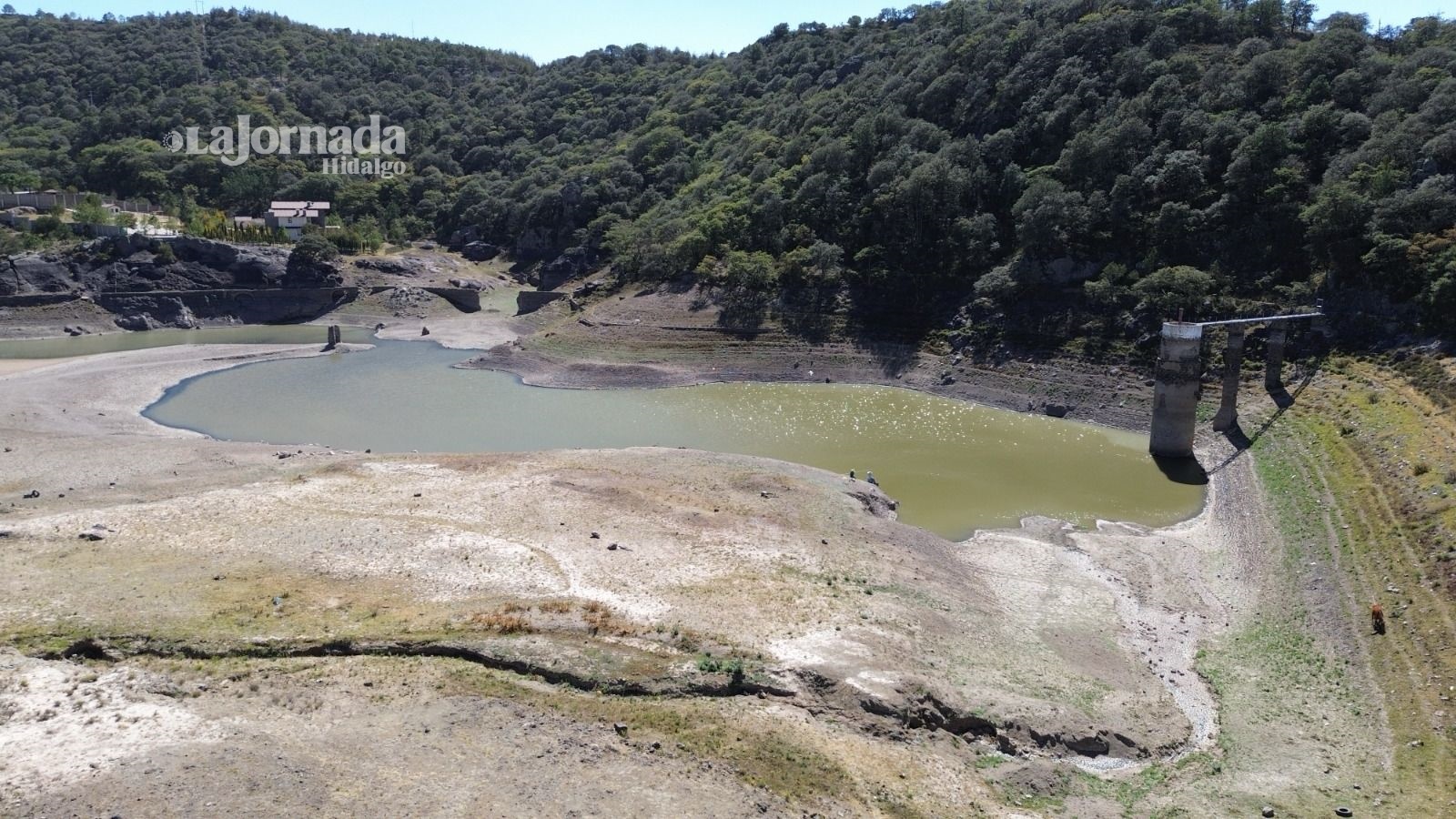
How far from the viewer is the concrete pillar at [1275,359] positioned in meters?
51.8

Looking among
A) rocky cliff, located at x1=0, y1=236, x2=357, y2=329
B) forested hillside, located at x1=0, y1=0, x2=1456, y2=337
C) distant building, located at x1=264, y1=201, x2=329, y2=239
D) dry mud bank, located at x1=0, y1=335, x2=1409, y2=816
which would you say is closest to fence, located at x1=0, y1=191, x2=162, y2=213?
forested hillside, located at x1=0, y1=0, x2=1456, y2=337

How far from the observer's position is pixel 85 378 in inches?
2606

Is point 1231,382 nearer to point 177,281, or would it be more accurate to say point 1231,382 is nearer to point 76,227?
point 177,281

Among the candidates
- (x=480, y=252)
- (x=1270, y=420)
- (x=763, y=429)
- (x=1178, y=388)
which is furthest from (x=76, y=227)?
→ (x=1270, y=420)

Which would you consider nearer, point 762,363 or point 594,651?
point 594,651

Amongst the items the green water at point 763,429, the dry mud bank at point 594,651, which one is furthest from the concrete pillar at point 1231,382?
the dry mud bank at point 594,651

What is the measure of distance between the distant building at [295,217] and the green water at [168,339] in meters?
25.7

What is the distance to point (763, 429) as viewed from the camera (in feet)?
184

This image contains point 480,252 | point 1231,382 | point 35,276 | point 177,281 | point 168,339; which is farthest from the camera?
point 480,252

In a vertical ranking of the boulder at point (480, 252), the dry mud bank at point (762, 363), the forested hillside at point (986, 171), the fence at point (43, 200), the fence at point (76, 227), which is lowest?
the dry mud bank at point (762, 363)

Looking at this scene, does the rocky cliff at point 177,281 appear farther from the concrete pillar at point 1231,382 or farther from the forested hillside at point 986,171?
the concrete pillar at point 1231,382

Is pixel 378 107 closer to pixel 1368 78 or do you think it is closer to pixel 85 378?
pixel 85 378

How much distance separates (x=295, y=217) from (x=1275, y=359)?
120 metres

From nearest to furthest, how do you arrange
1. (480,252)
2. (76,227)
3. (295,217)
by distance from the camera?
(76,227), (295,217), (480,252)
